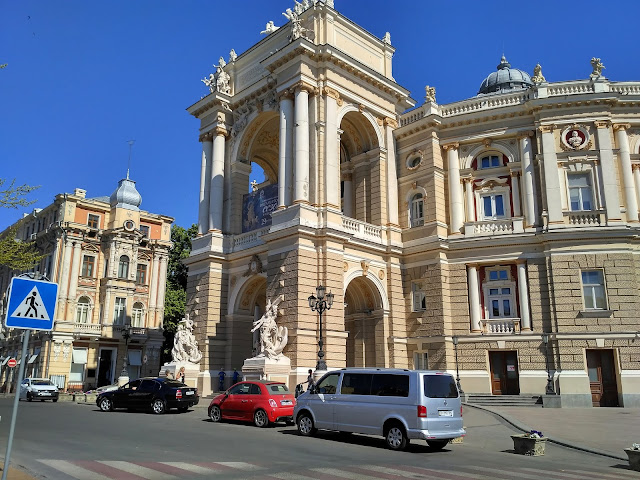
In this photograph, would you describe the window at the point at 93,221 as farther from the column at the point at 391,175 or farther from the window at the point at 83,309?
the column at the point at 391,175

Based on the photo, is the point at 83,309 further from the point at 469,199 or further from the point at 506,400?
the point at 506,400

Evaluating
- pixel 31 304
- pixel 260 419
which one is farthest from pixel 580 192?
A: pixel 31 304

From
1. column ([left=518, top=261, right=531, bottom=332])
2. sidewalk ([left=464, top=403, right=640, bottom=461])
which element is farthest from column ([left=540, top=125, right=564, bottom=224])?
sidewalk ([left=464, top=403, right=640, bottom=461])

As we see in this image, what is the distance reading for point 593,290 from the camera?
92.6 feet

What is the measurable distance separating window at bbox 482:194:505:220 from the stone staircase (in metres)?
9.56

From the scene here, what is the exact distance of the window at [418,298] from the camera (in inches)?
1238

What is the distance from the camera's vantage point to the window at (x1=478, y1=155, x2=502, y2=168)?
32406mm

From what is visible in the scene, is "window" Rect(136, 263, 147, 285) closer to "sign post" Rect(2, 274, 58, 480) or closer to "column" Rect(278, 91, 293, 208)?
"column" Rect(278, 91, 293, 208)

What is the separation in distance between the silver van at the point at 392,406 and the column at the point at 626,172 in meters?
19.6

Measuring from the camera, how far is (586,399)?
26.9m

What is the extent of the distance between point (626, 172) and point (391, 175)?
12196 mm

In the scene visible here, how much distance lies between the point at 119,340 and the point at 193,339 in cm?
2219

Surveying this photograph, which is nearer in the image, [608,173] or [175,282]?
[608,173]

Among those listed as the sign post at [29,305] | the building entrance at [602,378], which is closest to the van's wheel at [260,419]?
the sign post at [29,305]
